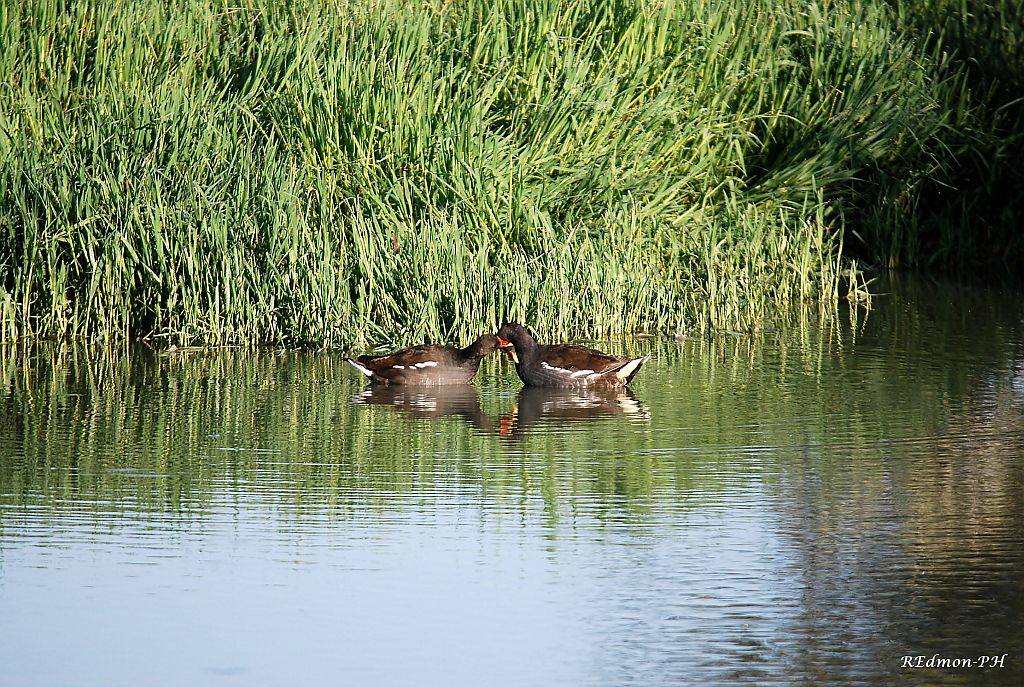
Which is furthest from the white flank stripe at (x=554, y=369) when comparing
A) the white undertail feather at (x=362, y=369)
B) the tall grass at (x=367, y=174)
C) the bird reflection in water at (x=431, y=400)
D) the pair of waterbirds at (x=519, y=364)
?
the tall grass at (x=367, y=174)

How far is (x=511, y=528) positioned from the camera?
7.51m

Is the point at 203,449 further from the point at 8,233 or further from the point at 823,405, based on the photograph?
the point at 8,233

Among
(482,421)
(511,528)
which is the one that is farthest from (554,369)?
(511,528)

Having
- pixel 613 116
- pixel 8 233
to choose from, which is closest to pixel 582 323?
pixel 613 116

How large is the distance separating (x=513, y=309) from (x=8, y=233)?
3767 millimetres

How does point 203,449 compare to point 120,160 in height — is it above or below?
below

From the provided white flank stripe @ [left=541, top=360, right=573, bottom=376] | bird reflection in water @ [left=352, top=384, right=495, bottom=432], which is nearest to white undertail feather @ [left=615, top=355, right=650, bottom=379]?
white flank stripe @ [left=541, top=360, right=573, bottom=376]

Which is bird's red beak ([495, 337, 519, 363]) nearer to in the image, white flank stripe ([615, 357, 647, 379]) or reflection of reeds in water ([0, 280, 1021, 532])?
reflection of reeds in water ([0, 280, 1021, 532])

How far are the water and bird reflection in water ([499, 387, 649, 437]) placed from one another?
4 cm

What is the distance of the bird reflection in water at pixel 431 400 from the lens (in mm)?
10375

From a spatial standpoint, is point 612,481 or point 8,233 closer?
point 612,481

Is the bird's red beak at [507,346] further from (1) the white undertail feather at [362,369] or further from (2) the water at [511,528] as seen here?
(1) the white undertail feather at [362,369]

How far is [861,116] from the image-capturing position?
16.1 metres

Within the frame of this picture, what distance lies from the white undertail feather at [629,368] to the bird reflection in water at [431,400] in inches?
35.5
